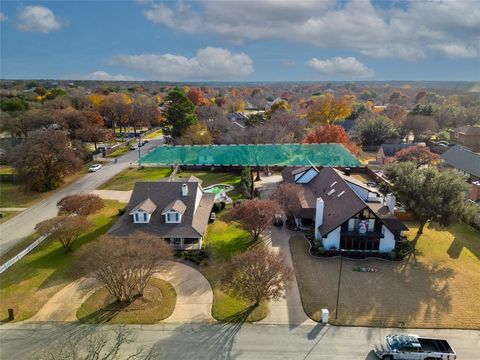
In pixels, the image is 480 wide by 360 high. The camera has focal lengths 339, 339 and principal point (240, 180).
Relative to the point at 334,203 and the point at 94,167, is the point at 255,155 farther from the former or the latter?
the point at 94,167

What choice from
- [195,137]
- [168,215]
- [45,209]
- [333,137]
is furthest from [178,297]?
[333,137]

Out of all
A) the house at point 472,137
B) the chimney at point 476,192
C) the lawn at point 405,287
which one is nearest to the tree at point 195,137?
the lawn at point 405,287

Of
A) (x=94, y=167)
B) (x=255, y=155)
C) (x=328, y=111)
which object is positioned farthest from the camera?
(x=328, y=111)

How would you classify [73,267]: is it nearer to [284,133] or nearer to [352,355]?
[352,355]

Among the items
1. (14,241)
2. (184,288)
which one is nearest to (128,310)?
(184,288)

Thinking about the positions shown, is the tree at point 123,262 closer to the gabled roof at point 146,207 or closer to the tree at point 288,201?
the gabled roof at point 146,207

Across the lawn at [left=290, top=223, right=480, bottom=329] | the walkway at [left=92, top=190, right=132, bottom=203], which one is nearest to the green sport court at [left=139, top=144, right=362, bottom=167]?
the walkway at [left=92, top=190, right=132, bottom=203]
